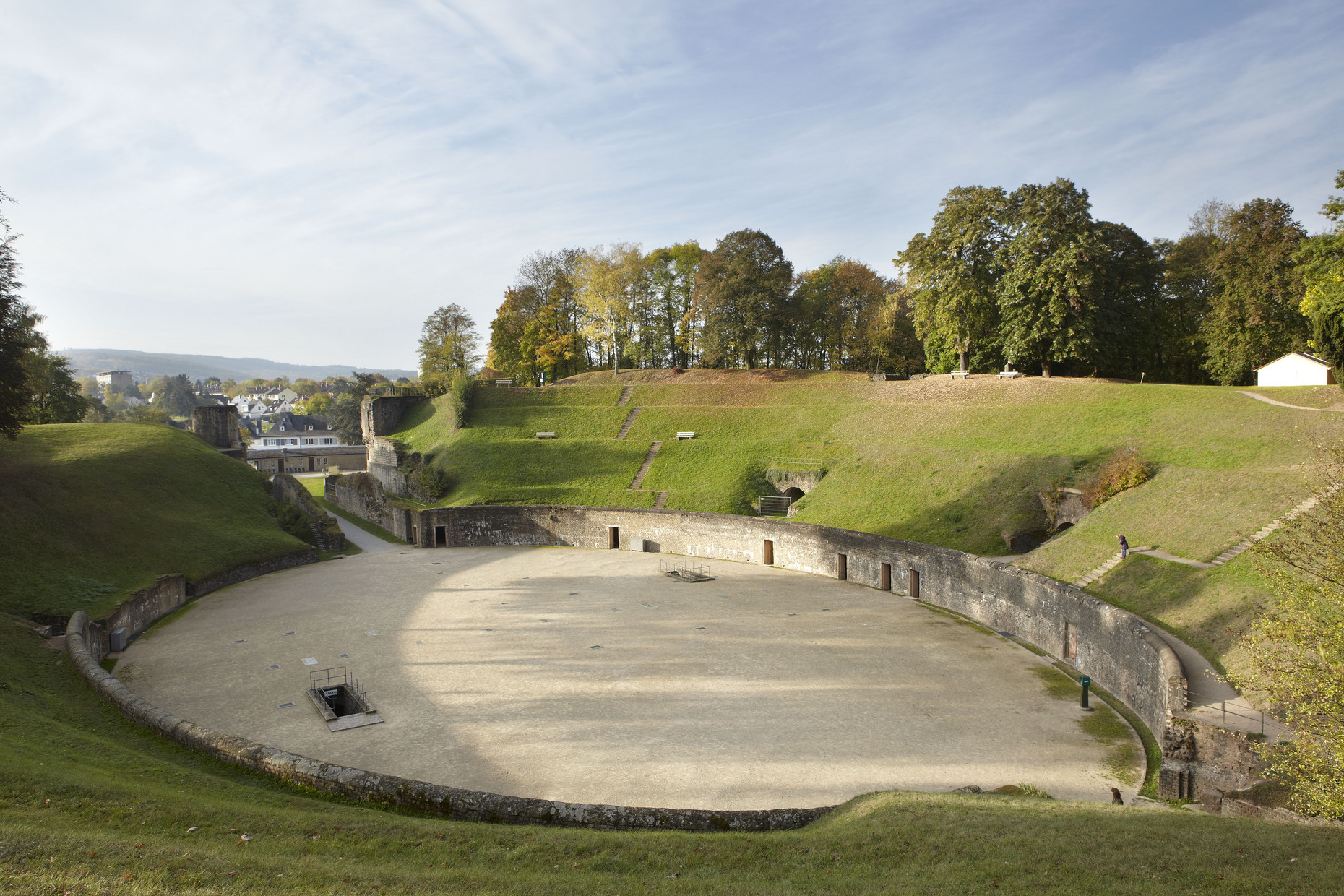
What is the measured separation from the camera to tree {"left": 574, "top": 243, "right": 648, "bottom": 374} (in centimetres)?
5512

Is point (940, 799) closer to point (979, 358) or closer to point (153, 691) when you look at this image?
point (153, 691)

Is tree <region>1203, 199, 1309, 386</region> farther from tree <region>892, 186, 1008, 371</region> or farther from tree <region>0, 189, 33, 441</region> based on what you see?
tree <region>0, 189, 33, 441</region>

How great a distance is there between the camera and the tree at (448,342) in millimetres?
68188

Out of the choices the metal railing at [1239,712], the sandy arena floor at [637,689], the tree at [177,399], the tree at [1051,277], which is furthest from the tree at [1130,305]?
the tree at [177,399]

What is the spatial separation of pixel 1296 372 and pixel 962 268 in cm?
1662

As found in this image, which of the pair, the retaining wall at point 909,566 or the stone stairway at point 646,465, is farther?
the stone stairway at point 646,465

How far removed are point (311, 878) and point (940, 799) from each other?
8.82 metres

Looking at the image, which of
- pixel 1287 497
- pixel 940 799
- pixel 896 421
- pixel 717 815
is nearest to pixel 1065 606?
pixel 1287 497

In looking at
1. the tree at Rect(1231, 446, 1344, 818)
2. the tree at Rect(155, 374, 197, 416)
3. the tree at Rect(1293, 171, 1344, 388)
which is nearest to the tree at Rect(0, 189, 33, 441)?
the tree at Rect(1231, 446, 1344, 818)

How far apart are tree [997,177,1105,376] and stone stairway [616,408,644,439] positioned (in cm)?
2348

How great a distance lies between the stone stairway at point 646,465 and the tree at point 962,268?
18808mm

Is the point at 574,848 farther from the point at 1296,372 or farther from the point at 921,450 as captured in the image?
the point at 1296,372

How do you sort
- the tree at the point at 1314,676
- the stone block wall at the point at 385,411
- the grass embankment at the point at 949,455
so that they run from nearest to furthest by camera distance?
the tree at the point at 1314,676, the grass embankment at the point at 949,455, the stone block wall at the point at 385,411

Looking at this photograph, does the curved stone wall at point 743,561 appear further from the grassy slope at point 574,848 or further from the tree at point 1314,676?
the tree at point 1314,676
